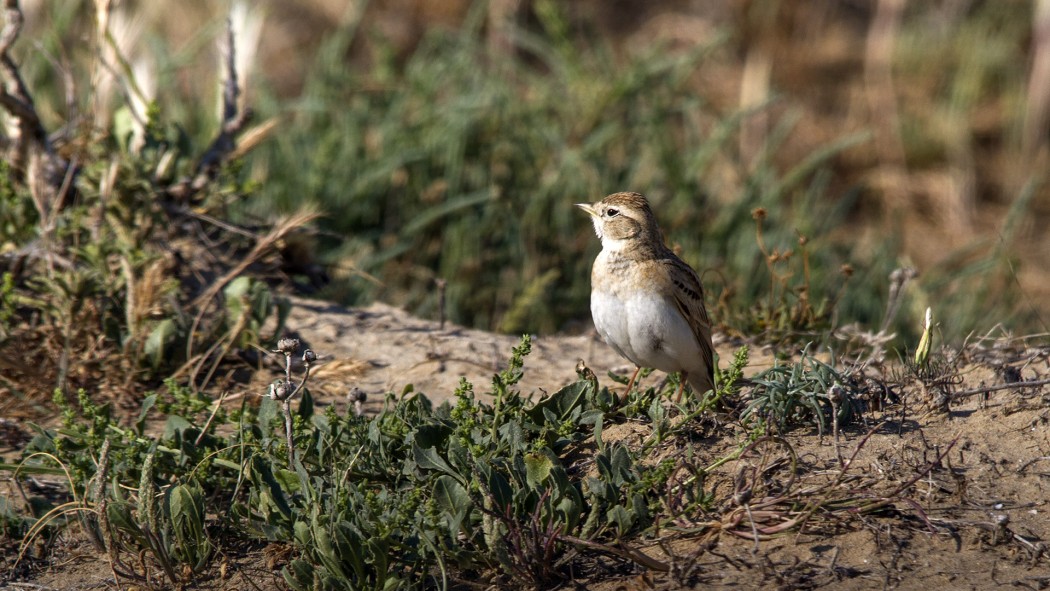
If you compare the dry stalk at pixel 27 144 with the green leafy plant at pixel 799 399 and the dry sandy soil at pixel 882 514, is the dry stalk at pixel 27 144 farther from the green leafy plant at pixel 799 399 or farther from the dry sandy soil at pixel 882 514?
the green leafy plant at pixel 799 399

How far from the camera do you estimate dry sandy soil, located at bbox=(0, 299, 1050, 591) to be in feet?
10.2

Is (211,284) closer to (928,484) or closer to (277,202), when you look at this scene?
(277,202)

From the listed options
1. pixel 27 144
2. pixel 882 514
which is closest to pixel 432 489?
pixel 882 514

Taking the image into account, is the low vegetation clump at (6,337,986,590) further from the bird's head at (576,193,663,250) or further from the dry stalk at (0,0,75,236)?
the dry stalk at (0,0,75,236)

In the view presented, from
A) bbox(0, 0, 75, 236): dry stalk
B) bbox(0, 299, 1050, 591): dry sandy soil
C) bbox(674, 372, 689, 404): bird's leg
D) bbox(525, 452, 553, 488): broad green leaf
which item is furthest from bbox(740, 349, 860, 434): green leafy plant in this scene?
bbox(0, 0, 75, 236): dry stalk

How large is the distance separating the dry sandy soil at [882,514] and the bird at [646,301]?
0.94ft

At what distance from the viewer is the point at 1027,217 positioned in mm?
9633

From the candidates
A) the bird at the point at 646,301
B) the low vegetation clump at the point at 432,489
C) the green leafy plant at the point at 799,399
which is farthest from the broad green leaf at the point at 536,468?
the green leafy plant at the point at 799,399

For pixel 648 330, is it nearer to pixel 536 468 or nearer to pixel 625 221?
pixel 625 221

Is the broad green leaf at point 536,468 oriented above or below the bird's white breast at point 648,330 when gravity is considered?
below

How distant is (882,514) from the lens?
10.8 ft

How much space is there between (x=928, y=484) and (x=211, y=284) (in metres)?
3.09

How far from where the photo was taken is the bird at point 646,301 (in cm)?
378

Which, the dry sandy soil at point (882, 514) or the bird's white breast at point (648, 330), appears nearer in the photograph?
the dry sandy soil at point (882, 514)
